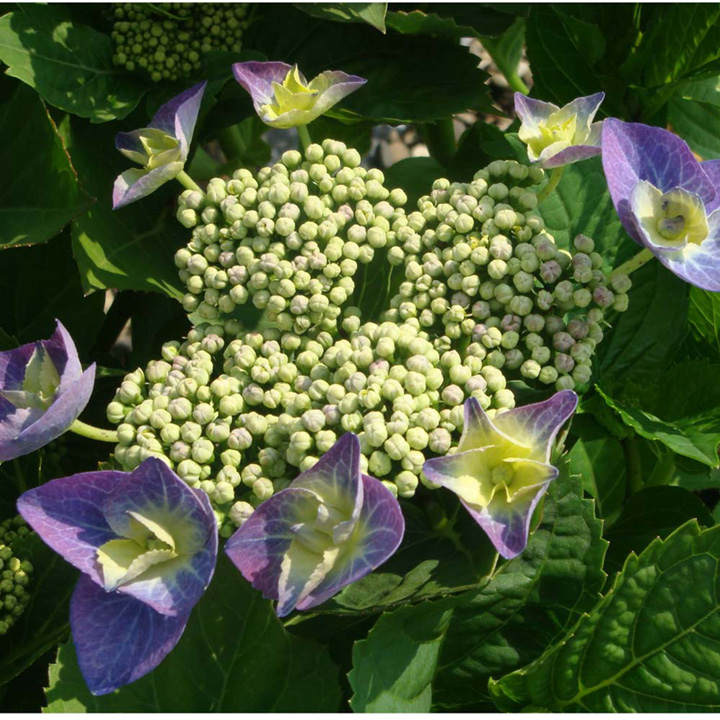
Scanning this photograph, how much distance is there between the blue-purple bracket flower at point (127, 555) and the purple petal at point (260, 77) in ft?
1.57

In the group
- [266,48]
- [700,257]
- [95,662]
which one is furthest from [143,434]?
[266,48]

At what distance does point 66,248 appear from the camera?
148 cm

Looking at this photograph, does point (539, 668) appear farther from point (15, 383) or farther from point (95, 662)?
point (15, 383)

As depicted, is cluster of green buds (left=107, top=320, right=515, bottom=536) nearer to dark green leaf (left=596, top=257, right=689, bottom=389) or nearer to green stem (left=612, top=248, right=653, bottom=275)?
green stem (left=612, top=248, right=653, bottom=275)

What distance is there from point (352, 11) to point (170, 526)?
26.8 inches

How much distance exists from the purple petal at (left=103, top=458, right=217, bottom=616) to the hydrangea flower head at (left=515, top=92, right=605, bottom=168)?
511 millimetres

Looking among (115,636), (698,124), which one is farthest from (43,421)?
(698,124)

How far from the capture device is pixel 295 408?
995 mm

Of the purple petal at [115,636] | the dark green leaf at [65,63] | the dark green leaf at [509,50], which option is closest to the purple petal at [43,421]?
the purple petal at [115,636]

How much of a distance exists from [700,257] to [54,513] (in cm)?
69

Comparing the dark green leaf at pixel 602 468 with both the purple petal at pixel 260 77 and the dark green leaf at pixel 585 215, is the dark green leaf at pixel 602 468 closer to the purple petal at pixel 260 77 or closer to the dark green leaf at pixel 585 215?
the dark green leaf at pixel 585 215

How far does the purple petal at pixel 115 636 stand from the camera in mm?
935

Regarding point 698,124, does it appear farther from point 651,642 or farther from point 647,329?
point 651,642

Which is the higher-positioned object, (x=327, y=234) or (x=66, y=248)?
(x=327, y=234)
